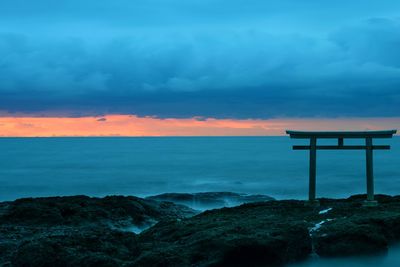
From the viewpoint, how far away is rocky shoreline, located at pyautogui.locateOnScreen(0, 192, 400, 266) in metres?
11.7

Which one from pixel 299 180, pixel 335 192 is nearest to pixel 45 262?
pixel 335 192

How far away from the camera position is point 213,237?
12.5 m

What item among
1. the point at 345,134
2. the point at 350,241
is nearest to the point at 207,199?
the point at 345,134

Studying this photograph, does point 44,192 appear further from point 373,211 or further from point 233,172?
point 373,211

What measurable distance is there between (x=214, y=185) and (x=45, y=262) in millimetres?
39153

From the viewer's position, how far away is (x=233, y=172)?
6306 cm

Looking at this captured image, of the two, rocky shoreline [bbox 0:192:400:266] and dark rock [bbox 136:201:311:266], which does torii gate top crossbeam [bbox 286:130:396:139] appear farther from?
dark rock [bbox 136:201:311:266]

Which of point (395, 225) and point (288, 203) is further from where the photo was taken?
point (288, 203)

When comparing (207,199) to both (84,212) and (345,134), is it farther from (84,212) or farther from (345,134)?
(345,134)

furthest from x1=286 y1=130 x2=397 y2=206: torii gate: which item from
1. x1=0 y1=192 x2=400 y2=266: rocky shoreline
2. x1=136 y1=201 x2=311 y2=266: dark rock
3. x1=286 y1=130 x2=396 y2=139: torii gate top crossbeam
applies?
x1=136 y1=201 x2=311 y2=266: dark rock

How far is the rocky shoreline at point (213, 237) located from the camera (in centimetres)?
1169

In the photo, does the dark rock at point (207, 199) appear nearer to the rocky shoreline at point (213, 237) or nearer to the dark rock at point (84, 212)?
the dark rock at point (84, 212)

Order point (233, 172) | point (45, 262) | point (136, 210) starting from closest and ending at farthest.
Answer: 1. point (45, 262)
2. point (136, 210)
3. point (233, 172)

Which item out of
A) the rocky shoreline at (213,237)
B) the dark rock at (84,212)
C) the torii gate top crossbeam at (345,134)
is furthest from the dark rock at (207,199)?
the torii gate top crossbeam at (345,134)
